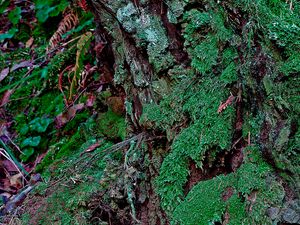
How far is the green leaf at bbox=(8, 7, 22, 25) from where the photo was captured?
511cm

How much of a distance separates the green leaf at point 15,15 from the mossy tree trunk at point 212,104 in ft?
9.72

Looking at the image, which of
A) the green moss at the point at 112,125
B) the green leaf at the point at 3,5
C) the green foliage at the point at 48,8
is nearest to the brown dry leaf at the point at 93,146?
the green moss at the point at 112,125

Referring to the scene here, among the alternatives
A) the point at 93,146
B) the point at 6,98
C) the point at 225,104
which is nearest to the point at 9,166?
the point at 6,98

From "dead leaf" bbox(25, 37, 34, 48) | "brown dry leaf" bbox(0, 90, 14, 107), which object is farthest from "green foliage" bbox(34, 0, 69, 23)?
"brown dry leaf" bbox(0, 90, 14, 107)

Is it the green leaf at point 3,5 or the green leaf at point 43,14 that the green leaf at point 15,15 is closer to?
the green leaf at point 3,5

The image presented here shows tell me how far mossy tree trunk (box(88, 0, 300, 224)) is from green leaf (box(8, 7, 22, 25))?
2.96 metres

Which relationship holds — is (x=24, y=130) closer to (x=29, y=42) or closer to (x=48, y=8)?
(x=29, y=42)

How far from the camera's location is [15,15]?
519cm

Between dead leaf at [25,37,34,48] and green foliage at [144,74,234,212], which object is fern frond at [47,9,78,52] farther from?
green foliage at [144,74,234,212]

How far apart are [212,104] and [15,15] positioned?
388 centimetres

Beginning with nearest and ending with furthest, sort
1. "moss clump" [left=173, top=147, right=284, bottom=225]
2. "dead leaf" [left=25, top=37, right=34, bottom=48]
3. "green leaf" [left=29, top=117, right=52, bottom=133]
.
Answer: "moss clump" [left=173, top=147, right=284, bottom=225], "green leaf" [left=29, top=117, right=52, bottom=133], "dead leaf" [left=25, top=37, right=34, bottom=48]

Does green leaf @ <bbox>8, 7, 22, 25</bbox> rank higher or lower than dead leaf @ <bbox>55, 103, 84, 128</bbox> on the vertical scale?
higher

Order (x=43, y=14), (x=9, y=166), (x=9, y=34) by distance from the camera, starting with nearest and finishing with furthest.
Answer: (x=9, y=166), (x=43, y=14), (x=9, y=34)

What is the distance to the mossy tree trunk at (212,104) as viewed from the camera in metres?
1.65
